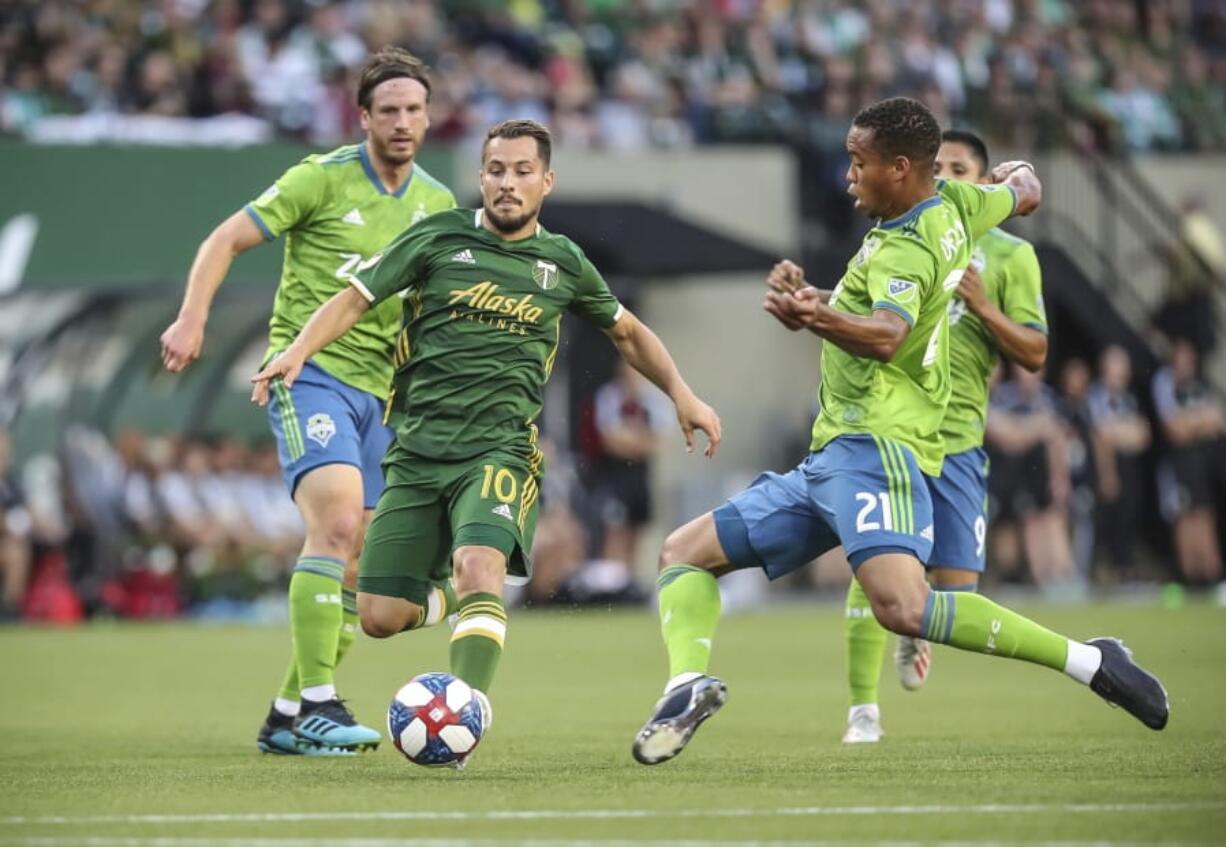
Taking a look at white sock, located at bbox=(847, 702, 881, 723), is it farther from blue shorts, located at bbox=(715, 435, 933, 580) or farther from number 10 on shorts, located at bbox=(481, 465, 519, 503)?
number 10 on shorts, located at bbox=(481, 465, 519, 503)

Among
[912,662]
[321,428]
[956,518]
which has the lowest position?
[912,662]

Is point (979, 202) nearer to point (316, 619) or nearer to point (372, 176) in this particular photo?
point (372, 176)

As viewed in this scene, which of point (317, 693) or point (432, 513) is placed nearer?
point (432, 513)

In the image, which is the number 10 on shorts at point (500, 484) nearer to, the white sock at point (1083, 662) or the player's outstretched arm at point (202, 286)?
the player's outstretched arm at point (202, 286)

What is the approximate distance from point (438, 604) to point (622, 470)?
521 inches

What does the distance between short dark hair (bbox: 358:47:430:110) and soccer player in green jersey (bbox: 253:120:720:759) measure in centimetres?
101

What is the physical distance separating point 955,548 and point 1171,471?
1474 centimetres

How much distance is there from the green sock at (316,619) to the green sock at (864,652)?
2.03m

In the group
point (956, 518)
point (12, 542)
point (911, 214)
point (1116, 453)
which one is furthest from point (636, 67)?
point (911, 214)

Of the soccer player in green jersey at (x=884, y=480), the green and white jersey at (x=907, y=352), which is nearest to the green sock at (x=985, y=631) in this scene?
the soccer player in green jersey at (x=884, y=480)

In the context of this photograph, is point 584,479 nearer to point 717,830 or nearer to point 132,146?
point 132,146

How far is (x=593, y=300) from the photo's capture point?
8.54m

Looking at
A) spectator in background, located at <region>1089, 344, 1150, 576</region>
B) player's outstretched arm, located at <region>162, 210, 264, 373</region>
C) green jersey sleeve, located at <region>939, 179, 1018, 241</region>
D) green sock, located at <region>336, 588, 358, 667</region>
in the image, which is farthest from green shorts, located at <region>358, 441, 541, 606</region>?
spectator in background, located at <region>1089, 344, 1150, 576</region>

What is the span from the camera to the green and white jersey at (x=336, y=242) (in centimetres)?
920
